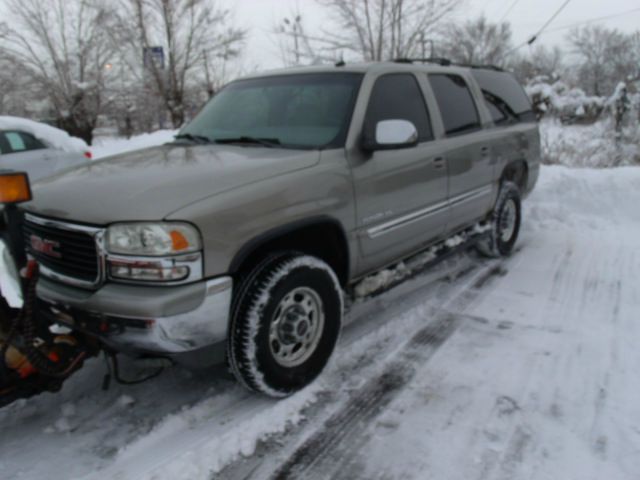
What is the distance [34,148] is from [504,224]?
7668mm

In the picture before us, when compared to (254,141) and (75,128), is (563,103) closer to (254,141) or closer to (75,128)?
(254,141)

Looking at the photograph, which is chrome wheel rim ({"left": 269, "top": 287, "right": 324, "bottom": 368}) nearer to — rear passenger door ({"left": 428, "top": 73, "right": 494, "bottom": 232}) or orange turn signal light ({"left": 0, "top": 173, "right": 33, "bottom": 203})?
orange turn signal light ({"left": 0, "top": 173, "right": 33, "bottom": 203})

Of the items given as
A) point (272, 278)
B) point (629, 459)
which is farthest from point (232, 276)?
point (629, 459)

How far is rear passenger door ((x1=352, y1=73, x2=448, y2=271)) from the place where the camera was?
3289mm

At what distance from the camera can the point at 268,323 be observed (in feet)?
8.77

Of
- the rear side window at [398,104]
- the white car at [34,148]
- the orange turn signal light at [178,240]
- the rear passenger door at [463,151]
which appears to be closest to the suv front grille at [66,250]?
the orange turn signal light at [178,240]

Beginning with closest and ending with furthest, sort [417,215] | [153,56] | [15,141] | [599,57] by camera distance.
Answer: [417,215] → [15,141] → [153,56] → [599,57]

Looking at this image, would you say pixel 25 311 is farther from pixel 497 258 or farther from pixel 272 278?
pixel 497 258

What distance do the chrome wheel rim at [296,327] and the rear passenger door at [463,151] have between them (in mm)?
1753

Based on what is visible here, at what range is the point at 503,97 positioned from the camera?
5.55m

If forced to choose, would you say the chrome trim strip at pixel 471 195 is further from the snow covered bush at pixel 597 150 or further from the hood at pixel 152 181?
the snow covered bush at pixel 597 150

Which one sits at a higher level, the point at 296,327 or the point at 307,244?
the point at 307,244

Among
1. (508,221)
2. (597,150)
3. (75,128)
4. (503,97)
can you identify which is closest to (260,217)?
(508,221)

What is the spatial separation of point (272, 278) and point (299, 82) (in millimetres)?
1706
